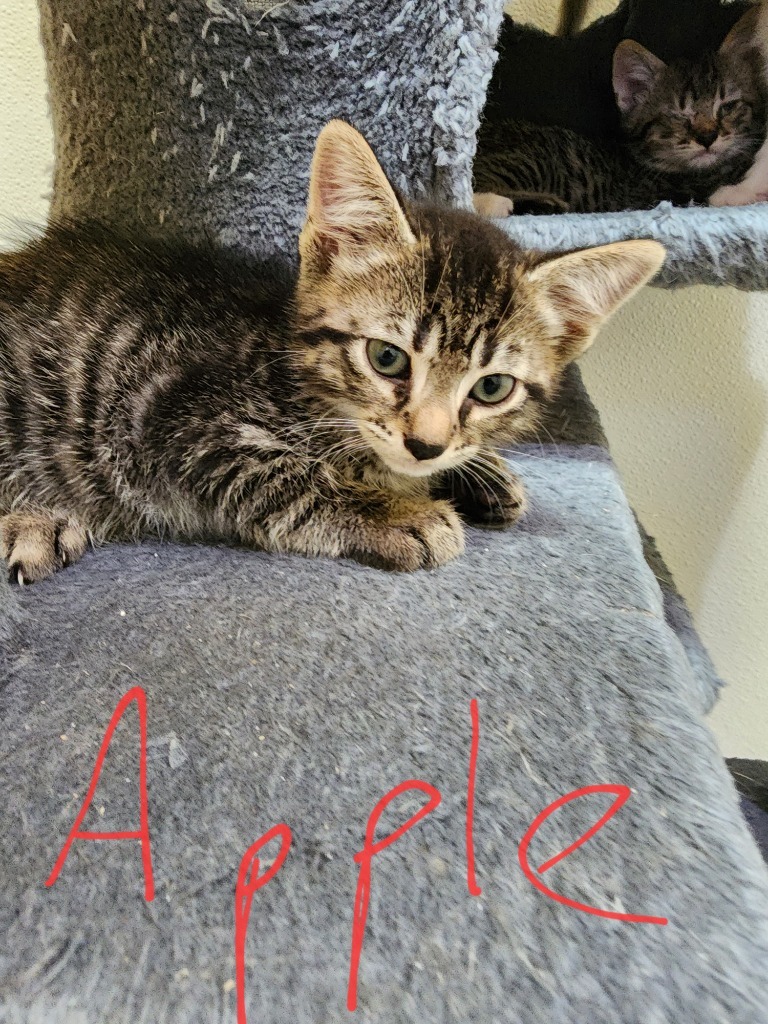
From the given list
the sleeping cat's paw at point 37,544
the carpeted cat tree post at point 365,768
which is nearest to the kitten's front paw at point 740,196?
the carpeted cat tree post at point 365,768

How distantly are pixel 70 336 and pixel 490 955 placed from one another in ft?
2.61

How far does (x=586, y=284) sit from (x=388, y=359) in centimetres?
23

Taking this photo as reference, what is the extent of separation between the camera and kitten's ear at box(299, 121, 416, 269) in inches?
28.1

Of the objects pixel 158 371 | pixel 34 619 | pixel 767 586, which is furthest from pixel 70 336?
pixel 767 586

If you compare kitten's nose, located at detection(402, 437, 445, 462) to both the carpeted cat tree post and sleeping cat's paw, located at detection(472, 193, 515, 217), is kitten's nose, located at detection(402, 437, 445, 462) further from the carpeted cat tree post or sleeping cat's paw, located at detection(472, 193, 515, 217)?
sleeping cat's paw, located at detection(472, 193, 515, 217)

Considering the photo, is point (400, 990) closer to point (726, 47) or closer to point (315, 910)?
point (315, 910)

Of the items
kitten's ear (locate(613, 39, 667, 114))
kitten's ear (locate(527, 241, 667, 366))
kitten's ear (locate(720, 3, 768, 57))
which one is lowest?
kitten's ear (locate(527, 241, 667, 366))

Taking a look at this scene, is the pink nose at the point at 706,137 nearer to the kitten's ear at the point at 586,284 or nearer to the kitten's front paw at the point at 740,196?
the kitten's front paw at the point at 740,196

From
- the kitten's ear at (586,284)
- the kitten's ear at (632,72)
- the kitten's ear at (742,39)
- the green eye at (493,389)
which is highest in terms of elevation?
the kitten's ear at (742,39)

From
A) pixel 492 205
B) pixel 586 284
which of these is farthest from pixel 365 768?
pixel 492 205

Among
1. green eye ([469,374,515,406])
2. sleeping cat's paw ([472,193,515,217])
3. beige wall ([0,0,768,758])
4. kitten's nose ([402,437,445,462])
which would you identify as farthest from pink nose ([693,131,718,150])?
kitten's nose ([402,437,445,462])

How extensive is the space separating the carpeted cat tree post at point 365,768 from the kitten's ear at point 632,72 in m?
0.62

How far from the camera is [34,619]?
25.9 inches

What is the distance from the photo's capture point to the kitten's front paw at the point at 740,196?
4.01ft
